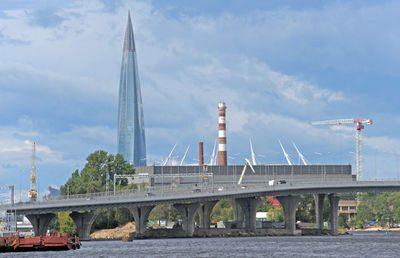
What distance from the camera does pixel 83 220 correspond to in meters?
186

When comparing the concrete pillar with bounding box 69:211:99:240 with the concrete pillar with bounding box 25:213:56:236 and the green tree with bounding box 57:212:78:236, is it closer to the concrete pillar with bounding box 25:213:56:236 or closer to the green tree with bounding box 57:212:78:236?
the green tree with bounding box 57:212:78:236

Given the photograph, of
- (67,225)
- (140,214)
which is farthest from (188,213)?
(67,225)

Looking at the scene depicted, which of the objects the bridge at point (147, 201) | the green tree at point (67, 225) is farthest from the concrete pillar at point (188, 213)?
the green tree at point (67, 225)

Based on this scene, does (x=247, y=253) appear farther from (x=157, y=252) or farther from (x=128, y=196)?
(x=128, y=196)

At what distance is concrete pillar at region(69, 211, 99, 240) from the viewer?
607 feet

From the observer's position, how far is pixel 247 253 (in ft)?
379

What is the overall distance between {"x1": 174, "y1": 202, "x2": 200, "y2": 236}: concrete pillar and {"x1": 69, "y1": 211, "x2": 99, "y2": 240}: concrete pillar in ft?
76.7

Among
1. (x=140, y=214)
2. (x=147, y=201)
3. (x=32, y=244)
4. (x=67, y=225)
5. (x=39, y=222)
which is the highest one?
(x=147, y=201)

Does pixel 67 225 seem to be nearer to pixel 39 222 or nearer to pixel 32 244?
pixel 39 222

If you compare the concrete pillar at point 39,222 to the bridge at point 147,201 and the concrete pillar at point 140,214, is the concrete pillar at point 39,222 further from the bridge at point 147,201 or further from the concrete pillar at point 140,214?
the concrete pillar at point 140,214

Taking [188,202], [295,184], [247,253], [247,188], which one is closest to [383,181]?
[295,184]

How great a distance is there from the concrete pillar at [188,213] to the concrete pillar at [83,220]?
23377 mm

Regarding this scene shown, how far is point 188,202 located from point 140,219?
1296 centimetres

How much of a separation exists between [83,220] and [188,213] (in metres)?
27.8
